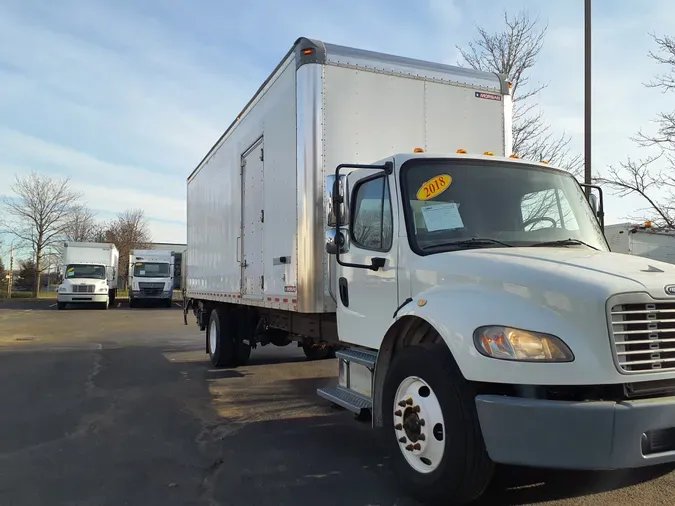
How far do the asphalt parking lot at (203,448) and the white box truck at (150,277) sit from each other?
75.9 ft

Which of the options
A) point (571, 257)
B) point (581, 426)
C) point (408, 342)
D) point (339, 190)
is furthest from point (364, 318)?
point (581, 426)

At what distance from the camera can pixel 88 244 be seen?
104 feet

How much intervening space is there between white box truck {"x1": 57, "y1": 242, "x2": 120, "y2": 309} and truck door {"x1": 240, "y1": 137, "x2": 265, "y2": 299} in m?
24.5

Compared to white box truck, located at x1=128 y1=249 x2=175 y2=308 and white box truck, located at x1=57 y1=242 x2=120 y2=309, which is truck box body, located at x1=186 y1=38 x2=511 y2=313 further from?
white box truck, located at x1=128 y1=249 x2=175 y2=308

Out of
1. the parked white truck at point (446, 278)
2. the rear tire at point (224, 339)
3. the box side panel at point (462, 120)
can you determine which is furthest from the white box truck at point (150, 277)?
the box side panel at point (462, 120)

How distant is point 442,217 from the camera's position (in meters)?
4.29

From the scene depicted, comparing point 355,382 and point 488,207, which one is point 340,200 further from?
point 355,382

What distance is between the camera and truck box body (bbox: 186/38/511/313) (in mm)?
5641

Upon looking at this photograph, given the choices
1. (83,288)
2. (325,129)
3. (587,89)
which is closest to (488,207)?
(325,129)

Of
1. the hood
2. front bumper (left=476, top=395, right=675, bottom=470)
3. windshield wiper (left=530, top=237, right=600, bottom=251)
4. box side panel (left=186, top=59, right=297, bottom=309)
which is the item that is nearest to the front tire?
front bumper (left=476, top=395, right=675, bottom=470)

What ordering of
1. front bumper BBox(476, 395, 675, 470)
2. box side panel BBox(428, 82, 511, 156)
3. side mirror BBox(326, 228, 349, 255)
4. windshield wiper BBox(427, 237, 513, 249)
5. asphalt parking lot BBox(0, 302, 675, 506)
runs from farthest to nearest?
1. box side panel BBox(428, 82, 511, 156)
2. side mirror BBox(326, 228, 349, 255)
3. windshield wiper BBox(427, 237, 513, 249)
4. asphalt parking lot BBox(0, 302, 675, 506)
5. front bumper BBox(476, 395, 675, 470)

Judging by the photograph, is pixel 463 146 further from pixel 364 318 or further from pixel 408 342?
pixel 408 342

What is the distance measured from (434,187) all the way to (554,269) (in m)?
1.36

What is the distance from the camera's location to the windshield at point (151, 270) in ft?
108
